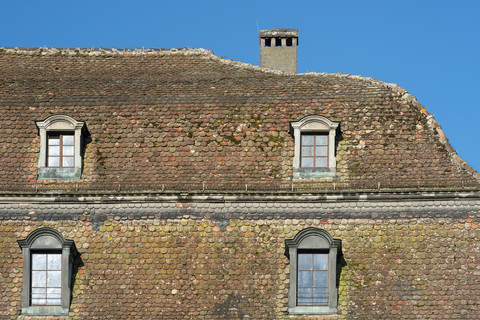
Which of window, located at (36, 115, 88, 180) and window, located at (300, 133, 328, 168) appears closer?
window, located at (300, 133, 328, 168)

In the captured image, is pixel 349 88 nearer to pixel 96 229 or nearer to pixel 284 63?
pixel 284 63

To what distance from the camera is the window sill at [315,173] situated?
3947 centimetres

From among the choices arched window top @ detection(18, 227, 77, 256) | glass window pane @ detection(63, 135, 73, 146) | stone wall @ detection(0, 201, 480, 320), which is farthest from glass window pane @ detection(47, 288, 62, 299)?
glass window pane @ detection(63, 135, 73, 146)

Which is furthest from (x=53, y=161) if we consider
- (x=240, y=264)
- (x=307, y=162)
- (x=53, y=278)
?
(x=307, y=162)

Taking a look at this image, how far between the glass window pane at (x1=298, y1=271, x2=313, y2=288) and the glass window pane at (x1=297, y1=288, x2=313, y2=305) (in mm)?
204

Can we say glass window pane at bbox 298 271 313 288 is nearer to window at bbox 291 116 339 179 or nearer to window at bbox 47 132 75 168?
window at bbox 291 116 339 179

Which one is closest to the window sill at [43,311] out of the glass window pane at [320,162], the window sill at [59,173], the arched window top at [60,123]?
the window sill at [59,173]

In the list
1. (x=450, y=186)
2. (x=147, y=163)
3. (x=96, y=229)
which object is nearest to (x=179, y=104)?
(x=147, y=163)

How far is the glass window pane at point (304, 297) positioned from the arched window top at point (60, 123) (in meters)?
9.38

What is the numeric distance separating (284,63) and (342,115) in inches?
193

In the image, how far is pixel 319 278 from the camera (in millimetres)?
38000

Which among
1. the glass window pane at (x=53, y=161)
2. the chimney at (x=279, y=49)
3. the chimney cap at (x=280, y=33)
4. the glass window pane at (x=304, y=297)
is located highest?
the chimney cap at (x=280, y=33)

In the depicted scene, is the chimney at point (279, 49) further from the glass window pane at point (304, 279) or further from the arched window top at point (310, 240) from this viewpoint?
the glass window pane at point (304, 279)

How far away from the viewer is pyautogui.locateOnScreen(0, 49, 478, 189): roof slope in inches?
1555
